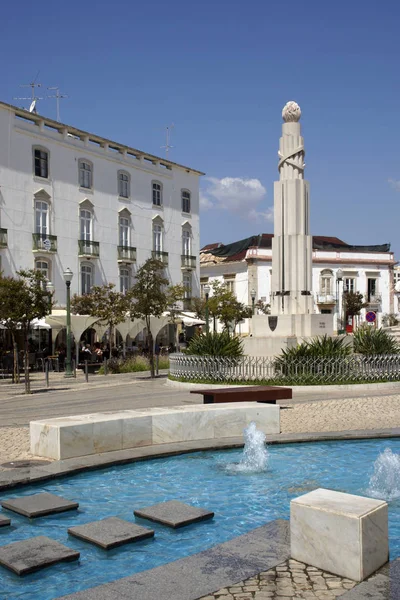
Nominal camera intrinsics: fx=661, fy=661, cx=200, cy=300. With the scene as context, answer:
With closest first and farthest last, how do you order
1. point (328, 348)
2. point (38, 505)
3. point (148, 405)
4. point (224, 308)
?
1. point (38, 505)
2. point (148, 405)
3. point (328, 348)
4. point (224, 308)

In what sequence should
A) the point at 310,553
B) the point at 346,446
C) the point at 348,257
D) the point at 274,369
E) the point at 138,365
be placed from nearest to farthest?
1. the point at 310,553
2. the point at 346,446
3. the point at 274,369
4. the point at 138,365
5. the point at 348,257

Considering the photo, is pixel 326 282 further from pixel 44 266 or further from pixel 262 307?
pixel 44 266

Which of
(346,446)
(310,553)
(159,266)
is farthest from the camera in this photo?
(159,266)

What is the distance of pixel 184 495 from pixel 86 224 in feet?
112

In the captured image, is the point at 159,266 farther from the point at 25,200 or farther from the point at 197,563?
the point at 197,563

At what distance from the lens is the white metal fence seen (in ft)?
63.4

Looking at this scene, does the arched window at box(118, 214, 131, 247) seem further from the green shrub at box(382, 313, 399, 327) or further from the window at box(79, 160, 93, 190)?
the green shrub at box(382, 313, 399, 327)

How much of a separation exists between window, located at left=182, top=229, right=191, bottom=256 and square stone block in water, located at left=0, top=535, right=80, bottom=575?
140 feet

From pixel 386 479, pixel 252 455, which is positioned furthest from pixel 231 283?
pixel 386 479

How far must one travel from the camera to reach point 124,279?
42719 mm

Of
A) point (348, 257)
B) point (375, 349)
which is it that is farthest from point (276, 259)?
point (348, 257)

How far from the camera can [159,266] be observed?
2670cm

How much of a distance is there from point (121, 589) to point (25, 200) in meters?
33.8

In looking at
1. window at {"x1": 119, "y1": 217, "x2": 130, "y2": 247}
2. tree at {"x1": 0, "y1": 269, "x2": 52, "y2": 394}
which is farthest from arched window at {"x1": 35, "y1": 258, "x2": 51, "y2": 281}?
tree at {"x1": 0, "y1": 269, "x2": 52, "y2": 394}
